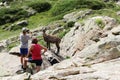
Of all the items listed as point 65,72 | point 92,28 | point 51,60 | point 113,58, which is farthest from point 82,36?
point 65,72

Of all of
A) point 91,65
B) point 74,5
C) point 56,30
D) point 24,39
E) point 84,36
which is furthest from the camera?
point 74,5

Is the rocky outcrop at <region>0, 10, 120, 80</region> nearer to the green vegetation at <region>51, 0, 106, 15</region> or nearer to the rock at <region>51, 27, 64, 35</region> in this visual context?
the rock at <region>51, 27, 64, 35</region>

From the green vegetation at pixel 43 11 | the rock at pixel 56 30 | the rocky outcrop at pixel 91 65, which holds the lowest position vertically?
the green vegetation at pixel 43 11

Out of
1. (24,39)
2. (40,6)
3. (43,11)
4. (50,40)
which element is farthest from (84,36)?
(40,6)

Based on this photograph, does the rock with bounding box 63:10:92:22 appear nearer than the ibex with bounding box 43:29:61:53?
No

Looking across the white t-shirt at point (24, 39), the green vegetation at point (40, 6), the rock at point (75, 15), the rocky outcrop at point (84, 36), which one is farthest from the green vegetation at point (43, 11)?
the white t-shirt at point (24, 39)

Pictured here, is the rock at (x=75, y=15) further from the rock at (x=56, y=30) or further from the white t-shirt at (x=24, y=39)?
the white t-shirt at (x=24, y=39)

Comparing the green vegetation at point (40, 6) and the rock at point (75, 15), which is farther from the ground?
the rock at point (75, 15)

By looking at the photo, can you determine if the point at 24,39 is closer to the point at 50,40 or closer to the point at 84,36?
the point at 50,40

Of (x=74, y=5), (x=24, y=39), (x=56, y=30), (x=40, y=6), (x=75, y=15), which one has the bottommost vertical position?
(x=40, y=6)

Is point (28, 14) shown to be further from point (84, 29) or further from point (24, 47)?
point (24, 47)

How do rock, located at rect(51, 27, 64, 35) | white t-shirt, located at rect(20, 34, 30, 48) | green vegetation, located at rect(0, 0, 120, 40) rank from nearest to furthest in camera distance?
white t-shirt, located at rect(20, 34, 30, 48) < rock, located at rect(51, 27, 64, 35) < green vegetation, located at rect(0, 0, 120, 40)

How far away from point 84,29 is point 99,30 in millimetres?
1571

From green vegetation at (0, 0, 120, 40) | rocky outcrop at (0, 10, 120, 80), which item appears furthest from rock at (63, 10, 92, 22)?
rocky outcrop at (0, 10, 120, 80)
